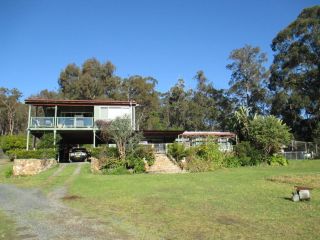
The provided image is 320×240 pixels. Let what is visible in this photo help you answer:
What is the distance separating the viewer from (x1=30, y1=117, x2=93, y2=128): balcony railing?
31375 mm

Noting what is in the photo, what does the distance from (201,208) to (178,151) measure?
56.5 feet

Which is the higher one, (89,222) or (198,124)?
(198,124)

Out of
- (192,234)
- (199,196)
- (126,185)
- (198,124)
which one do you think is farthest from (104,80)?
(192,234)

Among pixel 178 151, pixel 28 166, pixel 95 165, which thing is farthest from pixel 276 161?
pixel 28 166

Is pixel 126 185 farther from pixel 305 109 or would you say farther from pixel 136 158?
pixel 305 109

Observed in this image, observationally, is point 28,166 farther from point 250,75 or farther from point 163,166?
point 250,75

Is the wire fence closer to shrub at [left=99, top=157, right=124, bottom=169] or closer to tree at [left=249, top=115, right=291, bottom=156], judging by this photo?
tree at [left=249, top=115, right=291, bottom=156]

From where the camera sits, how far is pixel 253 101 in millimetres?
56406

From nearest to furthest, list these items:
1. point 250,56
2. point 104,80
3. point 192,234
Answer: point 192,234
point 250,56
point 104,80

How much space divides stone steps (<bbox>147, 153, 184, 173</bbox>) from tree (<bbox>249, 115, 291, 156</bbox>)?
27.0ft

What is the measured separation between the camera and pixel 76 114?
35.4m

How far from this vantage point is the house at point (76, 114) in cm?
3133

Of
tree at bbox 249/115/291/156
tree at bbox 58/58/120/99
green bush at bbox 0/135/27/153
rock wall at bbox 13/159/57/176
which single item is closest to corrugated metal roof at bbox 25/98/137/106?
rock wall at bbox 13/159/57/176

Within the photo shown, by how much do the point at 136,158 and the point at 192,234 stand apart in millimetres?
17425
